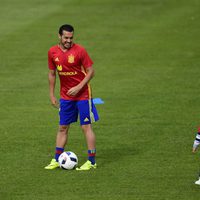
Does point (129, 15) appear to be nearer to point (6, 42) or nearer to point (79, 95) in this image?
point (6, 42)

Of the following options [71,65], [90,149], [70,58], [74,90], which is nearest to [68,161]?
[90,149]

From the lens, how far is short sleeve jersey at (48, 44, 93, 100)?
14.5 metres

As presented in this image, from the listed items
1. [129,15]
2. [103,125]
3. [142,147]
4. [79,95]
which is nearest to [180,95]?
[103,125]

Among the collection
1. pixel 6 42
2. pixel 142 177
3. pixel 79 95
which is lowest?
pixel 142 177

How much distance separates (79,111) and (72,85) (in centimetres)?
47

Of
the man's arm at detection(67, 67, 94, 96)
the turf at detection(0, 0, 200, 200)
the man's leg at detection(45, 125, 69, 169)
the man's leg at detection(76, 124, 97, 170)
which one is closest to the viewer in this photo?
the turf at detection(0, 0, 200, 200)

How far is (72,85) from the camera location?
48.4 feet

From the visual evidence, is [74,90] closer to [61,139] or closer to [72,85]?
[72,85]

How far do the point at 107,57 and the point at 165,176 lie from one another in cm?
1172

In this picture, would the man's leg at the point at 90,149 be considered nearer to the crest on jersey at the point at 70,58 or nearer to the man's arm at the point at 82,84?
the man's arm at the point at 82,84

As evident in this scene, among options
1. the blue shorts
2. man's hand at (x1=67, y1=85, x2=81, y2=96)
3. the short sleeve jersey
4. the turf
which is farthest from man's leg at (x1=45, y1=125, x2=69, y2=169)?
man's hand at (x1=67, y1=85, x2=81, y2=96)

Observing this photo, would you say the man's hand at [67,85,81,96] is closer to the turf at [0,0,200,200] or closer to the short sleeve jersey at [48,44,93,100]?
the short sleeve jersey at [48,44,93,100]

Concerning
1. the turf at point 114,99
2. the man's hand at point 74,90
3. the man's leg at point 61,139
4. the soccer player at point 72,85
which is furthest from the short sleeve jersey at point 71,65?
the turf at point 114,99

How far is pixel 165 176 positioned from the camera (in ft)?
46.0
